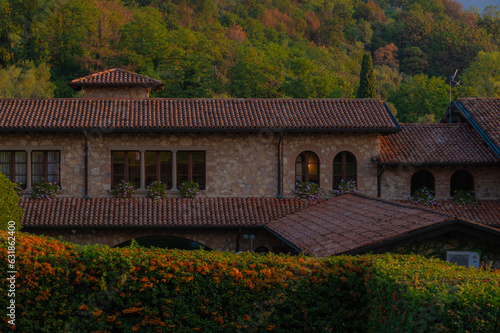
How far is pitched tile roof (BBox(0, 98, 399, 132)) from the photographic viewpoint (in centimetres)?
2153

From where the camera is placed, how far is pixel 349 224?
16.1m

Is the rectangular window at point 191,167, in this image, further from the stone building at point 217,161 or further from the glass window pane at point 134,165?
the glass window pane at point 134,165

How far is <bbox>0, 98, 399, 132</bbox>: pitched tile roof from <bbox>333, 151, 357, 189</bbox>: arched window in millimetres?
1306

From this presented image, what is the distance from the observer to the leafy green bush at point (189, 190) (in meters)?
22.2

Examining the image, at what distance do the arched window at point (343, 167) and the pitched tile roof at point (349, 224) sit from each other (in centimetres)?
244

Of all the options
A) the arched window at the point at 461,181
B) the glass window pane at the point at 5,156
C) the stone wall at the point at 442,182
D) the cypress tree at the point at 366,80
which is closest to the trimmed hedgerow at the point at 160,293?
the glass window pane at the point at 5,156

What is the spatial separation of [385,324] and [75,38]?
192 feet

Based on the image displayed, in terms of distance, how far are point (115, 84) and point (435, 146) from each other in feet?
46.8

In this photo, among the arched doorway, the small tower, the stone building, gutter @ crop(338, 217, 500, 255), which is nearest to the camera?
gutter @ crop(338, 217, 500, 255)

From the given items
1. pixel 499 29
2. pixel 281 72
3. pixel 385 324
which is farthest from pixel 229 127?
pixel 499 29

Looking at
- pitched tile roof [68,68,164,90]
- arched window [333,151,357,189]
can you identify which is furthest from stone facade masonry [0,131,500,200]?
pitched tile roof [68,68,164,90]

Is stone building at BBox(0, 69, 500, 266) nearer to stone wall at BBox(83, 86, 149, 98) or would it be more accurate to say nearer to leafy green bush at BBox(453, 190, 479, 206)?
leafy green bush at BBox(453, 190, 479, 206)

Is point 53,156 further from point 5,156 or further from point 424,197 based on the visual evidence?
point 424,197

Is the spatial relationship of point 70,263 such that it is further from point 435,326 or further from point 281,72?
point 281,72
